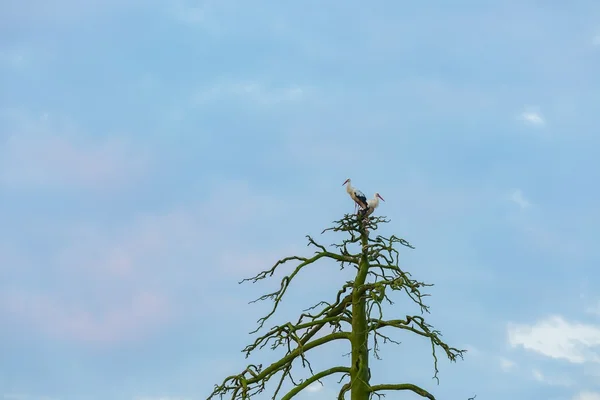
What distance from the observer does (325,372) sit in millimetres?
12961

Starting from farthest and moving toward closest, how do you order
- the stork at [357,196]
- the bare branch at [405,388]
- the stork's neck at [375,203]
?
the stork at [357,196] → the stork's neck at [375,203] → the bare branch at [405,388]

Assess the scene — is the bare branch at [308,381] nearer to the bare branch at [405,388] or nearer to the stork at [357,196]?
the bare branch at [405,388]

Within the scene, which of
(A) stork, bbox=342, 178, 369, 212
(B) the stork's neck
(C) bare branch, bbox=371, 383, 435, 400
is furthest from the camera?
(A) stork, bbox=342, 178, 369, 212

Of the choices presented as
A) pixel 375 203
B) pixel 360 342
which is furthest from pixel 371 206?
pixel 360 342

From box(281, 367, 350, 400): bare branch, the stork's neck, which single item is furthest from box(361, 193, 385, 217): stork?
box(281, 367, 350, 400): bare branch

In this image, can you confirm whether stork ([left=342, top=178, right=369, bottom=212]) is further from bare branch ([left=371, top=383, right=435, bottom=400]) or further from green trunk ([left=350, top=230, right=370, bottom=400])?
bare branch ([left=371, top=383, right=435, bottom=400])

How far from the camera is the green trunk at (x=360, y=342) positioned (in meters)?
12.8

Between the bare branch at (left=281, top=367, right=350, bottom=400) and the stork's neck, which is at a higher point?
the stork's neck

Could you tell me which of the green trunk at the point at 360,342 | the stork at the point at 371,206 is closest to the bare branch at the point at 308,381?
the green trunk at the point at 360,342

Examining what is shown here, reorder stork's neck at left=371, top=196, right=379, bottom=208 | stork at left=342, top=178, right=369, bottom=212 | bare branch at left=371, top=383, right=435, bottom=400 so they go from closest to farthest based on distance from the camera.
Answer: bare branch at left=371, top=383, right=435, bottom=400
stork's neck at left=371, top=196, right=379, bottom=208
stork at left=342, top=178, right=369, bottom=212

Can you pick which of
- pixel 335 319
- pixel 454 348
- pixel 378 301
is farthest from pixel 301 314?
pixel 454 348

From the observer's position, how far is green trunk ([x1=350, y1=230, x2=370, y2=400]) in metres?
12.8

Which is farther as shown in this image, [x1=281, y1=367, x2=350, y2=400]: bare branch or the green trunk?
[x1=281, y1=367, x2=350, y2=400]: bare branch

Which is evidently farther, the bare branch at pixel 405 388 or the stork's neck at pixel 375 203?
the stork's neck at pixel 375 203
